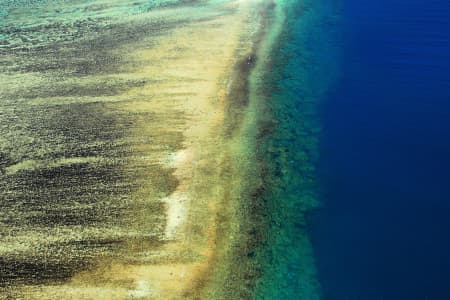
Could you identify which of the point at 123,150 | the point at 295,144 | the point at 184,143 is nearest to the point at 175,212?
the point at 184,143

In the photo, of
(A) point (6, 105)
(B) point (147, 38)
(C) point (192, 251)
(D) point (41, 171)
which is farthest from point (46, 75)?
(C) point (192, 251)

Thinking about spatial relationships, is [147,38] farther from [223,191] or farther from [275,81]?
[223,191]

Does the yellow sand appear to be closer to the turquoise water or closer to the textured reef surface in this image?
the textured reef surface

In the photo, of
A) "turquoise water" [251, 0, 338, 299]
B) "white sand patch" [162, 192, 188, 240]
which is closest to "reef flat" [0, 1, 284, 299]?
"white sand patch" [162, 192, 188, 240]

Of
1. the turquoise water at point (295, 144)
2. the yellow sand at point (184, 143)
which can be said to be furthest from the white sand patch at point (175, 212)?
the turquoise water at point (295, 144)

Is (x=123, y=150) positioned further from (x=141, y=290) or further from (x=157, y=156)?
(x=141, y=290)

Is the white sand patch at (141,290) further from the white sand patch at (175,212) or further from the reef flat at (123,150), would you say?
the white sand patch at (175,212)
